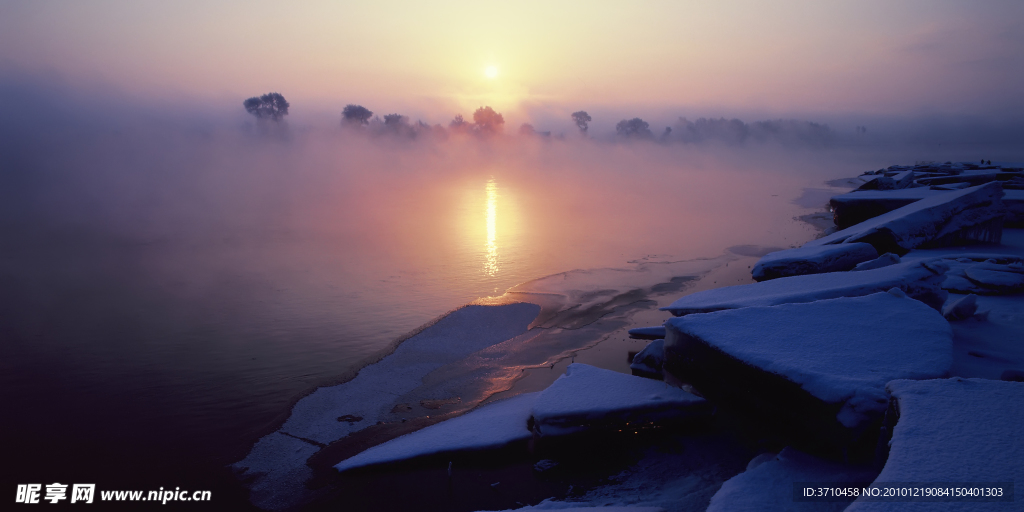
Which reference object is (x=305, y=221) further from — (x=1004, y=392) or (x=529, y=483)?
(x=1004, y=392)

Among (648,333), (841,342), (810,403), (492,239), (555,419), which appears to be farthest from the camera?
(492,239)

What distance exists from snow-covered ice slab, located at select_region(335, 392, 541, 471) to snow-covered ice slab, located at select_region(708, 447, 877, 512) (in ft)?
6.98

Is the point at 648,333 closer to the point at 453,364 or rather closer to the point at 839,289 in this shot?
the point at 839,289

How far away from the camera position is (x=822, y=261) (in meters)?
8.66

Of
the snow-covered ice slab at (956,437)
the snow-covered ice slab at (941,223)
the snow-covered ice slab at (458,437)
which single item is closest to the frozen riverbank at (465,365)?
the snow-covered ice slab at (458,437)

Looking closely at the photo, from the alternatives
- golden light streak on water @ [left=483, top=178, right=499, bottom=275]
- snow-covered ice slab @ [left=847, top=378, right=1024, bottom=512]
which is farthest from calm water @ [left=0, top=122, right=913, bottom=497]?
snow-covered ice slab @ [left=847, top=378, right=1024, bottom=512]

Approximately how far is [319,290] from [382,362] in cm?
471

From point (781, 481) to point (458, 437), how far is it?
2.94 m

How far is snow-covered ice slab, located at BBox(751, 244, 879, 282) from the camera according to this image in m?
8.66

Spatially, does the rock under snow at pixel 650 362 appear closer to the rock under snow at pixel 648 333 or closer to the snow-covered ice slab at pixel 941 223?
the rock under snow at pixel 648 333

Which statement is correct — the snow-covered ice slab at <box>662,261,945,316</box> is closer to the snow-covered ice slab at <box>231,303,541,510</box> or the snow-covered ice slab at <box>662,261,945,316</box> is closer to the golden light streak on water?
the snow-covered ice slab at <box>231,303,541,510</box>

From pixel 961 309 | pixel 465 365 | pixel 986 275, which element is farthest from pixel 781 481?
pixel 986 275

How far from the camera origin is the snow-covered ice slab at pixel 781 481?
3.62m

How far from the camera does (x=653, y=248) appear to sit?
1567 cm
